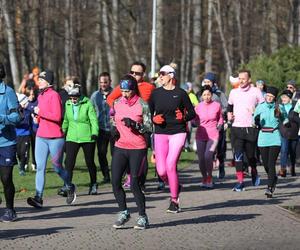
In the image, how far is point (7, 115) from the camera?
11.2m

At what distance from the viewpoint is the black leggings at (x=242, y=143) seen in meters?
14.8

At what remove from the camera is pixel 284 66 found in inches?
1008

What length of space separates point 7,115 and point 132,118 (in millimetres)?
1598

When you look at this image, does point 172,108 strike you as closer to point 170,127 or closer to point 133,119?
point 170,127

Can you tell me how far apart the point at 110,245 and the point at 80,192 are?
5.34 meters

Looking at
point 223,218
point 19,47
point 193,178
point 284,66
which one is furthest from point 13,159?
point 19,47

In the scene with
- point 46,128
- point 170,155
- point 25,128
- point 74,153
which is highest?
point 46,128

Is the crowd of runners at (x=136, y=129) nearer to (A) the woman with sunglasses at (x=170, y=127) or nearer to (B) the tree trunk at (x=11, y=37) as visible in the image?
(A) the woman with sunglasses at (x=170, y=127)

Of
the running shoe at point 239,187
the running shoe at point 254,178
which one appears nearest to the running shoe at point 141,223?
the running shoe at point 239,187

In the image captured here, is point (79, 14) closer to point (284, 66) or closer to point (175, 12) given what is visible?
point (175, 12)

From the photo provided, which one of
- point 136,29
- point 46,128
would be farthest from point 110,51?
point 46,128

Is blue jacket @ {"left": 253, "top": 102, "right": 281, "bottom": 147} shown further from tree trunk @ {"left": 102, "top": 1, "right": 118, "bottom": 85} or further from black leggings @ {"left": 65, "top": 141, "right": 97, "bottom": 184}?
tree trunk @ {"left": 102, "top": 1, "right": 118, "bottom": 85}

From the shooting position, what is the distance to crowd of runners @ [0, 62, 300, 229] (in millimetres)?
10945

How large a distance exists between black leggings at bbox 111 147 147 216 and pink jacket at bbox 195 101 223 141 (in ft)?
15.3
